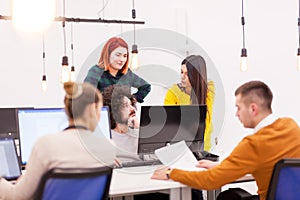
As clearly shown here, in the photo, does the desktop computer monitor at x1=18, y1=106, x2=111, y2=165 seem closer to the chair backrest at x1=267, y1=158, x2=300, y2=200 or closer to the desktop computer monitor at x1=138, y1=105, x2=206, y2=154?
the desktop computer monitor at x1=138, y1=105, x2=206, y2=154

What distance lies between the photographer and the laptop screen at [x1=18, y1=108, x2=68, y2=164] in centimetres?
290

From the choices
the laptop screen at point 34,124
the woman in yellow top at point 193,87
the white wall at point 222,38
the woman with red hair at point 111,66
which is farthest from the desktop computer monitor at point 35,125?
the white wall at point 222,38

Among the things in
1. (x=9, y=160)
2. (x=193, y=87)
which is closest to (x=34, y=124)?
(x=9, y=160)

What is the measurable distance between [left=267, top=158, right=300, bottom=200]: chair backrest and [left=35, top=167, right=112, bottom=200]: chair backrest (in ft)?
2.66

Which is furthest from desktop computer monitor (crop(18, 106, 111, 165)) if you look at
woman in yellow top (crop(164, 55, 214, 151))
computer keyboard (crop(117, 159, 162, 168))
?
woman in yellow top (crop(164, 55, 214, 151))

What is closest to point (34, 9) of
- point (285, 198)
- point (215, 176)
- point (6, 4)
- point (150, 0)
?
point (215, 176)

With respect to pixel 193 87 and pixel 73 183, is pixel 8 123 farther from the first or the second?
pixel 193 87

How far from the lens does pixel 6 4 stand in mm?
6574

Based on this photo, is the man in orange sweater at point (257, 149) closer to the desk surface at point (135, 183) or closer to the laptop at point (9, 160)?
the desk surface at point (135, 183)

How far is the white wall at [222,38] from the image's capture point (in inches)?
268

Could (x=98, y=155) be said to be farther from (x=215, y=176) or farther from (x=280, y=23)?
(x=280, y=23)

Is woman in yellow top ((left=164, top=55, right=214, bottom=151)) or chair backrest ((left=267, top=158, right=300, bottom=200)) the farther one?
woman in yellow top ((left=164, top=55, right=214, bottom=151))

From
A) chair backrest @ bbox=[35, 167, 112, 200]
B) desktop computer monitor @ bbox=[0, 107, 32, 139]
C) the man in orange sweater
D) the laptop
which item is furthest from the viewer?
desktop computer monitor @ bbox=[0, 107, 32, 139]

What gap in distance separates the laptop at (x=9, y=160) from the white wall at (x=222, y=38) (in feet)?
13.3
